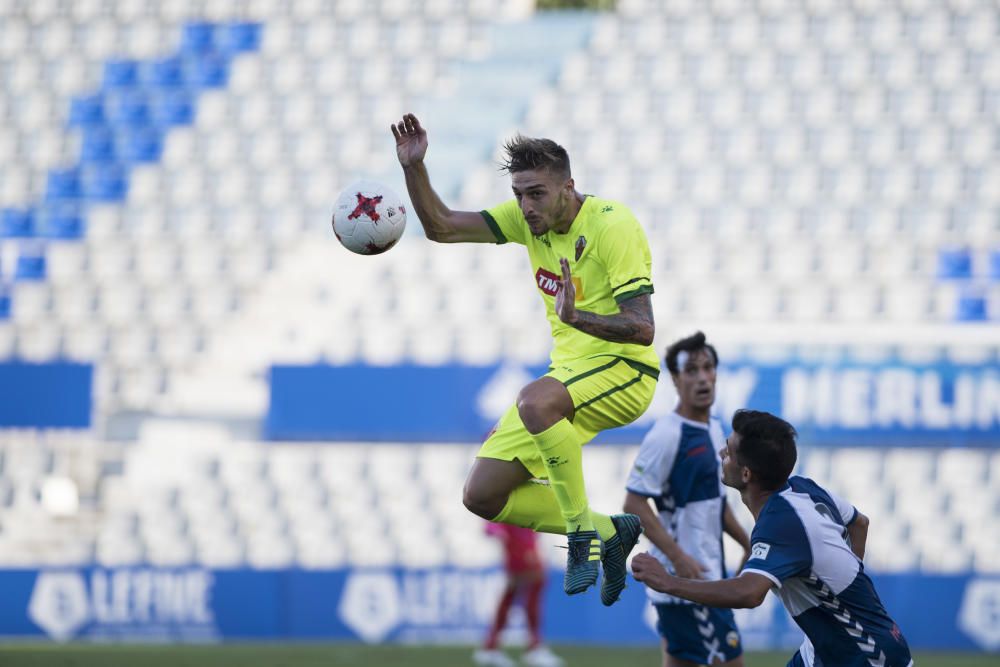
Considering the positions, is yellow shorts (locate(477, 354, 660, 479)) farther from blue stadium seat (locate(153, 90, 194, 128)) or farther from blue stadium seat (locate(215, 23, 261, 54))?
blue stadium seat (locate(215, 23, 261, 54))

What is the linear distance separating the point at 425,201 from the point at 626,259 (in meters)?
0.99

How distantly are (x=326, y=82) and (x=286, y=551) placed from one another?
5.81 meters

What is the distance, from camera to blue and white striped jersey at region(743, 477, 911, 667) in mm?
4746

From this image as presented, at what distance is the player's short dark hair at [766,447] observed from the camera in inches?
190

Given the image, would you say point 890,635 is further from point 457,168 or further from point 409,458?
point 457,168

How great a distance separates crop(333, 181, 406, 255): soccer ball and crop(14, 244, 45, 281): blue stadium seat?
33.8ft

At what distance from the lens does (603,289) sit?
5.68 m

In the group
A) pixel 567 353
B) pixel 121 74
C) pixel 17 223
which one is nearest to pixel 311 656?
pixel 17 223

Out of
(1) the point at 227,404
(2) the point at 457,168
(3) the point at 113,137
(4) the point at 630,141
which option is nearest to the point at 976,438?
(4) the point at 630,141

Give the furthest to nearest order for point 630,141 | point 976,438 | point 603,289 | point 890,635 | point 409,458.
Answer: point 630,141
point 409,458
point 976,438
point 603,289
point 890,635

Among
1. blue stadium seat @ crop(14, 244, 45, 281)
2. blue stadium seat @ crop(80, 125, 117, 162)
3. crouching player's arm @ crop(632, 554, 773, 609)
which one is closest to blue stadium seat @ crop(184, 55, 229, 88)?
blue stadium seat @ crop(80, 125, 117, 162)

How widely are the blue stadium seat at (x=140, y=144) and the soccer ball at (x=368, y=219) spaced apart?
34.8ft

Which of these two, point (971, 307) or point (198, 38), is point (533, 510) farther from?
point (198, 38)

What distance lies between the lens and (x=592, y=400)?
223 inches
